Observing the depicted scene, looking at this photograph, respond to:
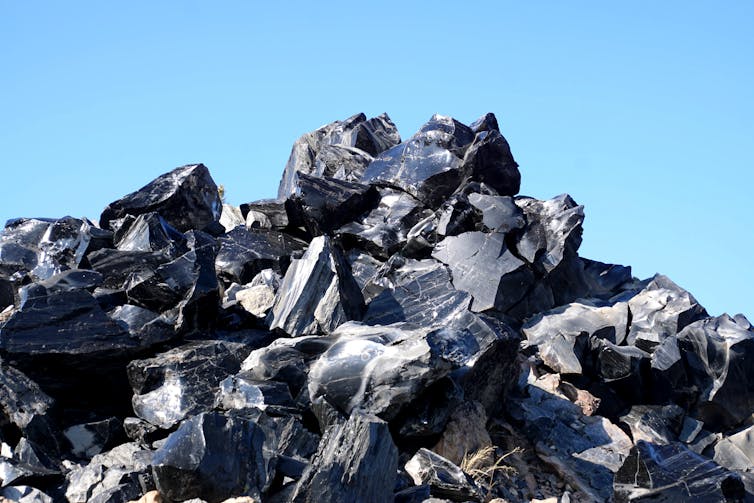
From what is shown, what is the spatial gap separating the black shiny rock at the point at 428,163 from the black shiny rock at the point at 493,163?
0.21 m

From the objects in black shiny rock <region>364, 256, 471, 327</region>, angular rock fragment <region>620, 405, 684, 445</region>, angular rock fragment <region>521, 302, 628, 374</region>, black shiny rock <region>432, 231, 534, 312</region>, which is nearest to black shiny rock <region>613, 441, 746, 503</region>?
angular rock fragment <region>620, 405, 684, 445</region>

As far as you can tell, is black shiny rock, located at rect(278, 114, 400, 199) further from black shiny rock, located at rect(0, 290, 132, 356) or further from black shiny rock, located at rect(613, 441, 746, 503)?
black shiny rock, located at rect(613, 441, 746, 503)

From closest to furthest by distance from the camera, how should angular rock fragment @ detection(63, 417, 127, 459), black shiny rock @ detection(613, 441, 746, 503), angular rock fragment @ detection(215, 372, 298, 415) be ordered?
1. black shiny rock @ detection(613, 441, 746, 503)
2. angular rock fragment @ detection(215, 372, 298, 415)
3. angular rock fragment @ detection(63, 417, 127, 459)

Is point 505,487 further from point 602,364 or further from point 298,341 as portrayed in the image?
point 602,364

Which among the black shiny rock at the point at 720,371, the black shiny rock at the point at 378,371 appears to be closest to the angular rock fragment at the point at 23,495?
the black shiny rock at the point at 378,371

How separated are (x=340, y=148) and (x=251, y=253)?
341 centimetres

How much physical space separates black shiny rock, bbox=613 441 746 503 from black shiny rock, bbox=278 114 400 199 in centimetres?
770

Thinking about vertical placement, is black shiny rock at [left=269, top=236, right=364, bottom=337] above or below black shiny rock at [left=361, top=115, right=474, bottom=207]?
below

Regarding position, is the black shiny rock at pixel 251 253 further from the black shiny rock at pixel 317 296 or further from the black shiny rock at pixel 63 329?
the black shiny rock at pixel 63 329

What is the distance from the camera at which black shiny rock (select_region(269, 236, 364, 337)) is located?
419 inches

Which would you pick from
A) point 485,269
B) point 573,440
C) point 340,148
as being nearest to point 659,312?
point 485,269

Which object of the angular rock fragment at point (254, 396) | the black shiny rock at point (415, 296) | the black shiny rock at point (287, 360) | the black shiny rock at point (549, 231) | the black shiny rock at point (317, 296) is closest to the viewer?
the angular rock fragment at point (254, 396)

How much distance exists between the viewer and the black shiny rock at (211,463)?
7707 mm

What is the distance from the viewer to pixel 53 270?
12141 millimetres
